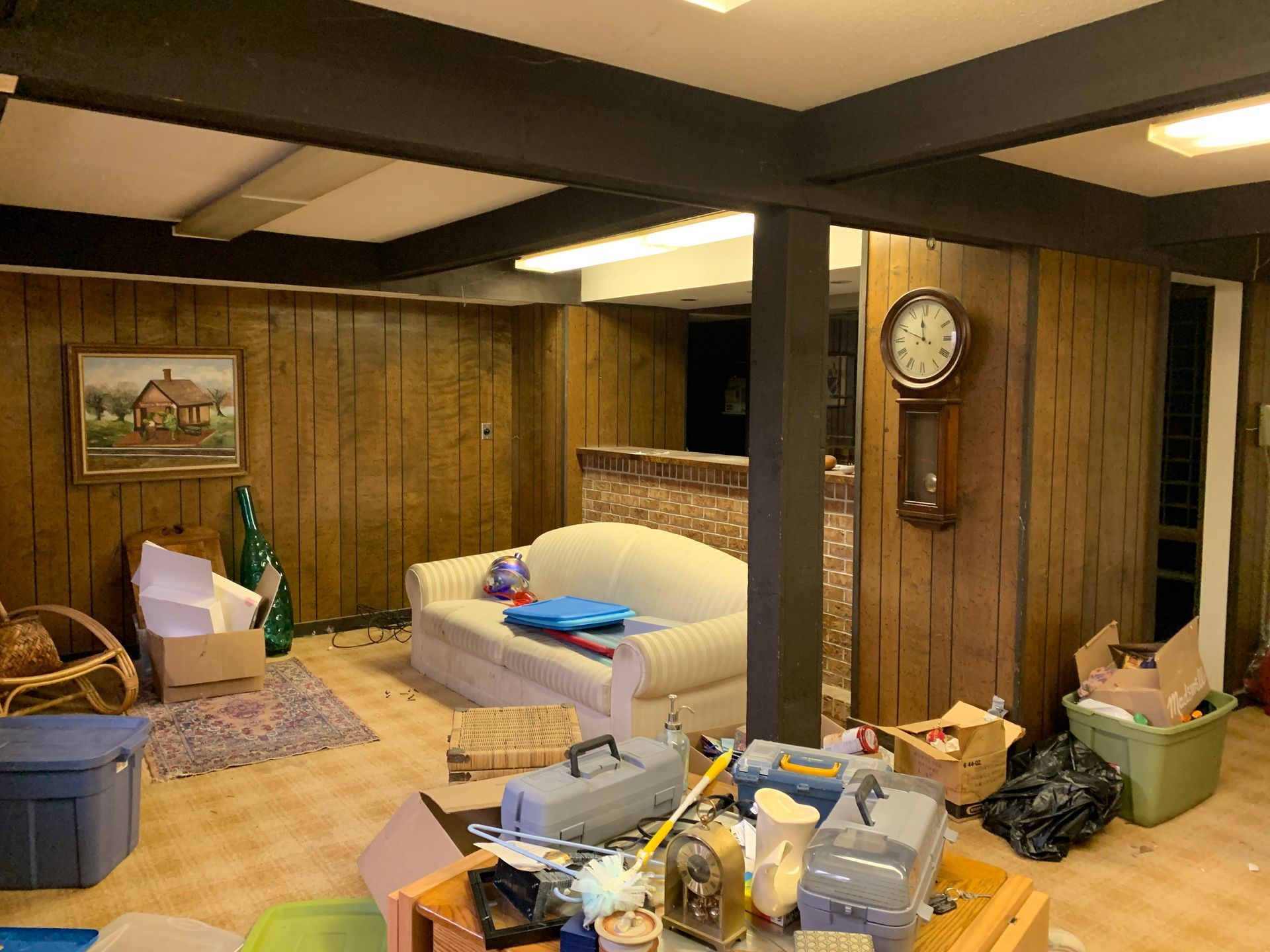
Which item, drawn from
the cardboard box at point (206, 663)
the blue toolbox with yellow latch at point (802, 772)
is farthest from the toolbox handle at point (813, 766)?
the cardboard box at point (206, 663)

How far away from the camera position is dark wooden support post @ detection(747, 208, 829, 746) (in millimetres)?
2588

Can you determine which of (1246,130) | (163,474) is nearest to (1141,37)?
(1246,130)

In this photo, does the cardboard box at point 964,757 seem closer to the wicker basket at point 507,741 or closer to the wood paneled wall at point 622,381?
the wicker basket at point 507,741

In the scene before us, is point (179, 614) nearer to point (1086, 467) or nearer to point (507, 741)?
point (507, 741)

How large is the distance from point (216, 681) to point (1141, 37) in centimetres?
473

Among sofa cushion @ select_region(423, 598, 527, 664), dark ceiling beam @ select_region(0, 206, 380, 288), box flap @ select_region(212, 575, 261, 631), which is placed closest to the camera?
dark ceiling beam @ select_region(0, 206, 380, 288)

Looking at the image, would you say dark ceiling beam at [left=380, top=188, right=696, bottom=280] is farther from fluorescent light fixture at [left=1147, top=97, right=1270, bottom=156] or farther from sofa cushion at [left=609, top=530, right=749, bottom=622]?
sofa cushion at [left=609, top=530, right=749, bottom=622]

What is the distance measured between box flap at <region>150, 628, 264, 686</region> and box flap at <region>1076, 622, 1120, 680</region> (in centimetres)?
388

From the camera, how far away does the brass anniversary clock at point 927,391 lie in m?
3.63

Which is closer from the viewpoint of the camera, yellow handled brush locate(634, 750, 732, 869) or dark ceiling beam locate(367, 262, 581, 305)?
yellow handled brush locate(634, 750, 732, 869)

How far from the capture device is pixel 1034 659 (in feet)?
12.0

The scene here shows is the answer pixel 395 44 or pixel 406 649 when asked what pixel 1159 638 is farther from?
pixel 395 44

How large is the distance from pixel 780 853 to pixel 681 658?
212 cm

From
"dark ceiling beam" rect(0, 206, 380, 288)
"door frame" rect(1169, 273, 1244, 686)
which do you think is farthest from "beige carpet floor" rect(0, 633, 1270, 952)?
"dark ceiling beam" rect(0, 206, 380, 288)
